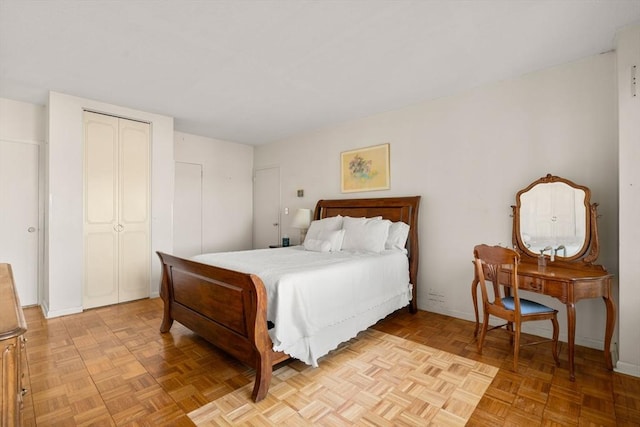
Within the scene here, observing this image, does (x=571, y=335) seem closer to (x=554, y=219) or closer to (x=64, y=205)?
(x=554, y=219)

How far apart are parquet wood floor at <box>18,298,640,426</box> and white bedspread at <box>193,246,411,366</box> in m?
0.46

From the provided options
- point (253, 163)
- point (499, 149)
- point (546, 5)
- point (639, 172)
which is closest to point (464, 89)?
point (499, 149)

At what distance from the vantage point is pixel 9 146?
369cm

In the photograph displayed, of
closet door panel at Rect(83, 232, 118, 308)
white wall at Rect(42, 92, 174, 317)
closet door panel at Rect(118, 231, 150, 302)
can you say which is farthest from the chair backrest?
white wall at Rect(42, 92, 174, 317)

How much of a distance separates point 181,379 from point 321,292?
1.19 meters

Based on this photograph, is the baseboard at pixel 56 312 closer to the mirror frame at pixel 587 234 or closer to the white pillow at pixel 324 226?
the white pillow at pixel 324 226

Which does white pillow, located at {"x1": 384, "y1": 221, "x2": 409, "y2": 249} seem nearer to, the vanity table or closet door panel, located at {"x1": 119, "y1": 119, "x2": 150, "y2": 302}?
the vanity table

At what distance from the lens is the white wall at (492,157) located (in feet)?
8.59

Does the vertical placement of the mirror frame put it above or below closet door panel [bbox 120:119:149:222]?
below

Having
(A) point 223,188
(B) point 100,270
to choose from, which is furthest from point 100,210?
(A) point 223,188

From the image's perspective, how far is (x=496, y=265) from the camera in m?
2.48

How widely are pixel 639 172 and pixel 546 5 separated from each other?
138 cm

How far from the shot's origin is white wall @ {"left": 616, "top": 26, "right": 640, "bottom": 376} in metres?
2.21

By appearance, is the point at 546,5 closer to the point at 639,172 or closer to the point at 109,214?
the point at 639,172
